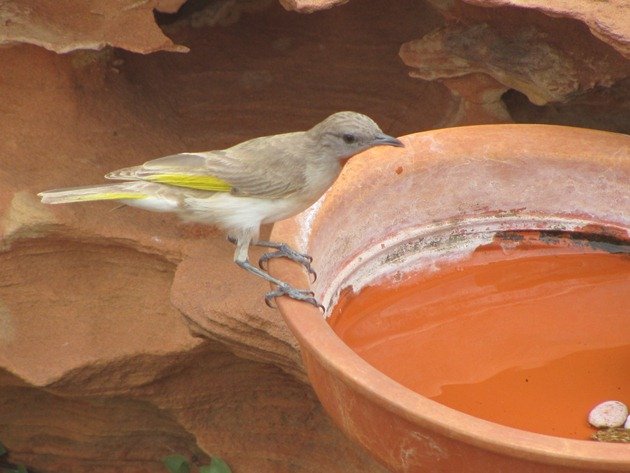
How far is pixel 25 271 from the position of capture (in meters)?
4.37

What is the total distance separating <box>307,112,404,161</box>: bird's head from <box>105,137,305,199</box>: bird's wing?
16cm

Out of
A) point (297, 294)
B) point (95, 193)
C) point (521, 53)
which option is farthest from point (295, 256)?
point (521, 53)

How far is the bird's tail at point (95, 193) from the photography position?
3359mm

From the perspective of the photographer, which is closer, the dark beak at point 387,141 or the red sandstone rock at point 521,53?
the dark beak at point 387,141

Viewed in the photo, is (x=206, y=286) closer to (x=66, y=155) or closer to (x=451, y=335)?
(x=66, y=155)

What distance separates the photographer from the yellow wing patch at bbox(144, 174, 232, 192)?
3438mm

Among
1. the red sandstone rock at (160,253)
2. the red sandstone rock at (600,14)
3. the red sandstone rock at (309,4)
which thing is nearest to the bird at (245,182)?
the red sandstone rock at (309,4)

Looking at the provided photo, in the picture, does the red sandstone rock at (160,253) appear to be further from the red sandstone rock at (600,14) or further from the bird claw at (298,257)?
the bird claw at (298,257)

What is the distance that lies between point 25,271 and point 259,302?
42.7 inches

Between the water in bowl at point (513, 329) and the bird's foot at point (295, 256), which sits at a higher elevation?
the bird's foot at point (295, 256)

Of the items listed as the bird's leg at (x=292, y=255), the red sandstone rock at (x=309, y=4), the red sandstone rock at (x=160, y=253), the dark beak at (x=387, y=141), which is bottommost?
the red sandstone rock at (x=160, y=253)

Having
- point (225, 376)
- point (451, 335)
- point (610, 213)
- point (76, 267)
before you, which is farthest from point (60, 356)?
point (610, 213)

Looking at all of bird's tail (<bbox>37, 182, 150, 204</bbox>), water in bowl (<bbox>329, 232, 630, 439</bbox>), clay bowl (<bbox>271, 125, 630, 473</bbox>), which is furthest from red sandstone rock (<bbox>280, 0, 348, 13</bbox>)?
water in bowl (<bbox>329, 232, 630, 439</bbox>)

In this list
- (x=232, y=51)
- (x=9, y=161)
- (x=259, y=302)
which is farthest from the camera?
(x=232, y=51)
